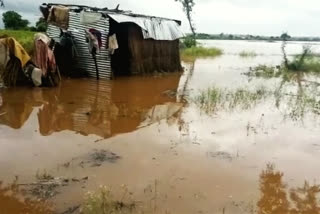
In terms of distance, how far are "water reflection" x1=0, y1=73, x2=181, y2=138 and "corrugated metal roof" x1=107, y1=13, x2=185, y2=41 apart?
2.15 meters

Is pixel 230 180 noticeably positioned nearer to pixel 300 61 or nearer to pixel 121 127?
pixel 121 127

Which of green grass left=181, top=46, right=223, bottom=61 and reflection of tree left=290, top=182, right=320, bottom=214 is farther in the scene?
green grass left=181, top=46, right=223, bottom=61

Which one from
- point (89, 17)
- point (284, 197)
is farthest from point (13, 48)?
point (284, 197)

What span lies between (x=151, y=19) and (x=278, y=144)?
999cm

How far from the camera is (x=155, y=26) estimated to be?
634 inches

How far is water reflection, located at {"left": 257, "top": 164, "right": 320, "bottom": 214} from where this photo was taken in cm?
467

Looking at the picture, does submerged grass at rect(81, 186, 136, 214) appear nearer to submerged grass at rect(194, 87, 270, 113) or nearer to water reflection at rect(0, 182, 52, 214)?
water reflection at rect(0, 182, 52, 214)

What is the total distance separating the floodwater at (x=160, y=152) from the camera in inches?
188

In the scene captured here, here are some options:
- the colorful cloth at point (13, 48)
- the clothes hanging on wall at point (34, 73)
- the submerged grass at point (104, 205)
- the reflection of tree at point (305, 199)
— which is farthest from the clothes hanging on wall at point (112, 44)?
the submerged grass at point (104, 205)

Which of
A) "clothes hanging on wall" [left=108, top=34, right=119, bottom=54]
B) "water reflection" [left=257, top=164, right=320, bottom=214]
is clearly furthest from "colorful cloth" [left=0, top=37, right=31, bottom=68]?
"water reflection" [left=257, top=164, right=320, bottom=214]

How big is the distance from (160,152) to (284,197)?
2138 mm

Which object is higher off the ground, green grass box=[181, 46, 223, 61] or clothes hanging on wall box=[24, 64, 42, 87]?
clothes hanging on wall box=[24, 64, 42, 87]

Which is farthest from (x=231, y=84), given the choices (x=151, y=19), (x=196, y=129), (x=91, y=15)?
(x=196, y=129)

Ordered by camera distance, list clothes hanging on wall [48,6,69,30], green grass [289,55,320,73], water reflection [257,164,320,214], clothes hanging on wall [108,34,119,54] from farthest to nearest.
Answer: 1. green grass [289,55,320,73]
2. clothes hanging on wall [48,6,69,30]
3. clothes hanging on wall [108,34,119,54]
4. water reflection [257,164,320,214]
